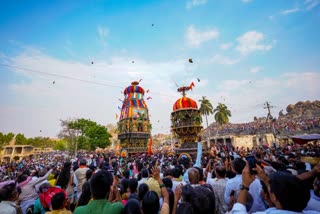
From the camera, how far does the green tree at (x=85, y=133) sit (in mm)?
42406

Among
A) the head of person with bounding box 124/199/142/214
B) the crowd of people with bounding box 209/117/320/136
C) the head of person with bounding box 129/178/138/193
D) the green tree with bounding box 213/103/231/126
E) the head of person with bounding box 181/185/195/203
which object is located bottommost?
the head of person with bounding box 129/178/138/193

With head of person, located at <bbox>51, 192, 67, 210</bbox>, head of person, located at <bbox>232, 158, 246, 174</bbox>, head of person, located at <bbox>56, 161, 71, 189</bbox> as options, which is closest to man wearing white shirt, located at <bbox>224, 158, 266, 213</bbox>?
head of person, located at <bbox>232, 158, 246, 174</bbox>

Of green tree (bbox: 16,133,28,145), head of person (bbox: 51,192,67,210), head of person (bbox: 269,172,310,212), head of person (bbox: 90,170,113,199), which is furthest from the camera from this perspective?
green tree (bbox: 16,133,28,145)

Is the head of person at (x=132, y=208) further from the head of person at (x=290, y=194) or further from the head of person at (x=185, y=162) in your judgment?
the head of person at (x=185, y=162)

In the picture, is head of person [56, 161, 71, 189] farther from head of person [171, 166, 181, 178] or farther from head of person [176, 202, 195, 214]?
head of person [176, 202, 195, 214]

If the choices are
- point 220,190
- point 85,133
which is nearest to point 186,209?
point 220,190

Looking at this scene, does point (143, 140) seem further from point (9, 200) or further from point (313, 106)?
point (313, 106)

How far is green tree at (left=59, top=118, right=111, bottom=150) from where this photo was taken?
1670 inches

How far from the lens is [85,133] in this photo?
44.2m

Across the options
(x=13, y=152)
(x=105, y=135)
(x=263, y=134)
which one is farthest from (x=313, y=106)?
(x=13, y=152)

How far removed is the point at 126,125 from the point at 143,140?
198 inches

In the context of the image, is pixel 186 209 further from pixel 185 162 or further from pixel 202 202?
pixel 185 162

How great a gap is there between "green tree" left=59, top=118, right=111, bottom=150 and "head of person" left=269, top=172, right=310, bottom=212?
151ft

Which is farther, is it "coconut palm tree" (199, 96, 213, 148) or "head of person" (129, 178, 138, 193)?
"coconut palm tree" (199, 96, 213, 148)
